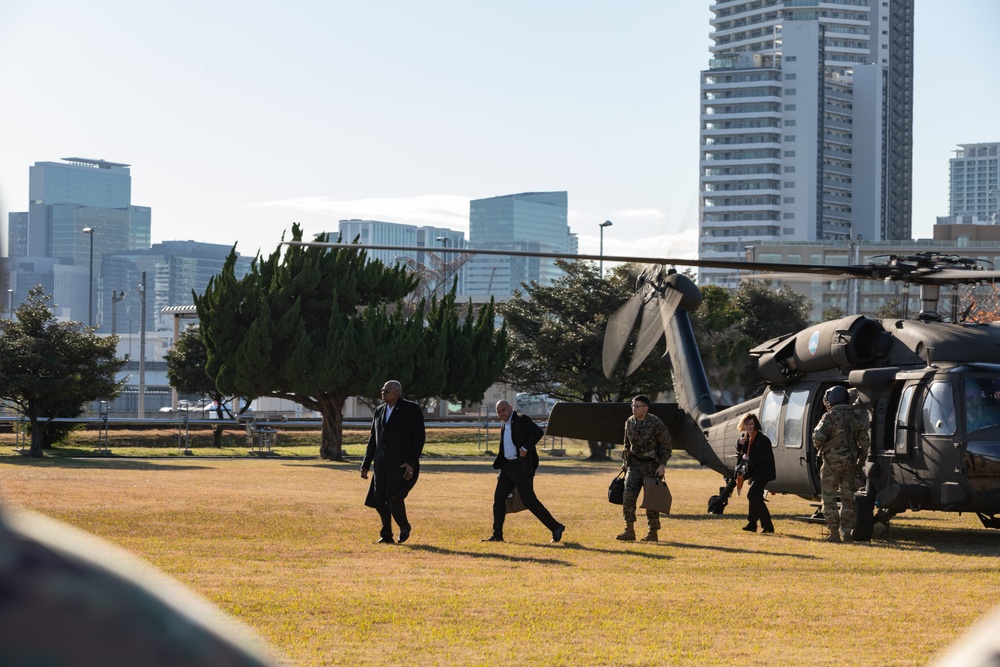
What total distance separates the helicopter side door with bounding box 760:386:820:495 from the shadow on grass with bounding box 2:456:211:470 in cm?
1716

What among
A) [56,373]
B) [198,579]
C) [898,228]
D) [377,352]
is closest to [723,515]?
[198,579]

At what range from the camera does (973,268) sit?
41.4 ft

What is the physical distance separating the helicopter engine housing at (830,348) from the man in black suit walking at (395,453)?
468 centimetres

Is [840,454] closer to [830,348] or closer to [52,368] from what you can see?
[830,348]

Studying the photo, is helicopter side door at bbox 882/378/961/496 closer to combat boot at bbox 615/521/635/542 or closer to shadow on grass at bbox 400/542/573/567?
combat boot at bbox 615/521/635/542

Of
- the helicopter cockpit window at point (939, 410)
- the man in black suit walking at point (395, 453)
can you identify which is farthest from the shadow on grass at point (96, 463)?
the helicopter cockpit window at point (939, 410)

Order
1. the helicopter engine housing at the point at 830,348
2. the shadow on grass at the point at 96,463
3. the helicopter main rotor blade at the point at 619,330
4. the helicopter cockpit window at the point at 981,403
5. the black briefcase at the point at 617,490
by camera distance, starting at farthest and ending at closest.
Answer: the shadow on grass at the point at 96,463 → the helicopter main rotor blade at the point at 619,330 → the black briefcase at the point at 617,490 → the helicopter engine housing at the point at 830,348 → the helicopter cockpit window at the point at 981,403

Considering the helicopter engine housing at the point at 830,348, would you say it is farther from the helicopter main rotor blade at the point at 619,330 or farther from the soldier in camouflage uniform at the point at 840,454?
the helicopter main rotor blade at the point at 619,330

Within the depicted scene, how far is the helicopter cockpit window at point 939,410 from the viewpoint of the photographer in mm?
13234

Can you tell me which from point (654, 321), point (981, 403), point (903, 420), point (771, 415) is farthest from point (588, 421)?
point (981, 403)

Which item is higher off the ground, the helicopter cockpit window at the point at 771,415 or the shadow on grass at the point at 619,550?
the helicopter cockpit window at the point at 771,415

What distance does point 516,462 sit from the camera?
14.3 metres

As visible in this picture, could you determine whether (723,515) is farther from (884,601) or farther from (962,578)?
(884,601)

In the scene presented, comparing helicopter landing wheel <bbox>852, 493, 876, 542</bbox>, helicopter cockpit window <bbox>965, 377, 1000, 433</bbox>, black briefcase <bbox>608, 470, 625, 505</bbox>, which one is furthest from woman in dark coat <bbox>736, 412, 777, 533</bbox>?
helicopter cockpit window <bbox>965, 377, 1000, 433</bbox>
